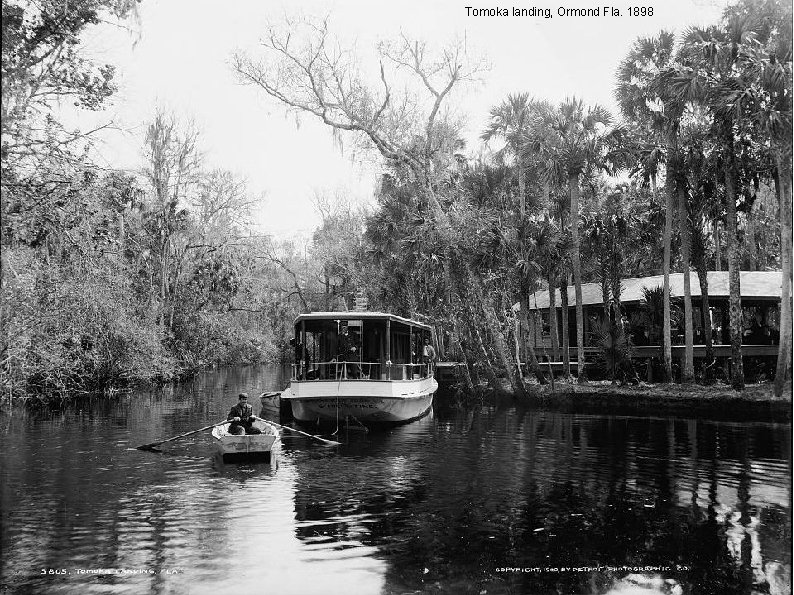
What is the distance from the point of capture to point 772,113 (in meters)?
17.2

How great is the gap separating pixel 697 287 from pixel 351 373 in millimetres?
17426

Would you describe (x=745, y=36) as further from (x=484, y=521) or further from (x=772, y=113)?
(x=484, y=521)

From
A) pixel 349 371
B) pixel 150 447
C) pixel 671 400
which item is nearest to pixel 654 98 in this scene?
pixel 671 400

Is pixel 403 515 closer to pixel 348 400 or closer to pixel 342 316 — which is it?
→ pixel 348 400

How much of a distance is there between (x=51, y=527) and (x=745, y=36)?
56.8 feet

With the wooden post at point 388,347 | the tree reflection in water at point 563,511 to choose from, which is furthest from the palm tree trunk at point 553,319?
the tree reflection in water at point 563,511

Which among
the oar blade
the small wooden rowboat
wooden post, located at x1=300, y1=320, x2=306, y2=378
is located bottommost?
the oar blade

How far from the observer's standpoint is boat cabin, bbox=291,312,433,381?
20.7m

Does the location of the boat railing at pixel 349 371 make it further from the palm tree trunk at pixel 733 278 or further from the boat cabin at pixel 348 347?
the palm tree trunk at pixel 733 278

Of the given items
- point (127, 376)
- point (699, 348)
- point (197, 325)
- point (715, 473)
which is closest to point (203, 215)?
point (197, 325)

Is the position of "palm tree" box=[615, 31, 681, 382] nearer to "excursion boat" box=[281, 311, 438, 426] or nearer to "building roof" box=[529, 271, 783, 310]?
"building roof" box=[529, 271, 783, 310]

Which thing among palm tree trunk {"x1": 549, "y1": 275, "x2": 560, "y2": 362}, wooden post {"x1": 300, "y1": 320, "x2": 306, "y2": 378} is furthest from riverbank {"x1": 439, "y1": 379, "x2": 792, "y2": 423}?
wooden post {"x1": 300, "y1": 320, "x2": 306, "y2": 378}

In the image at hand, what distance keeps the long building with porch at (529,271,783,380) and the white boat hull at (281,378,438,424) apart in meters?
8.86

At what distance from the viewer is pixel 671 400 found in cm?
2353
